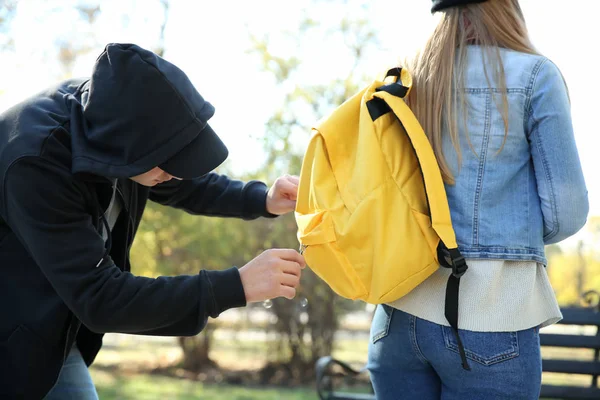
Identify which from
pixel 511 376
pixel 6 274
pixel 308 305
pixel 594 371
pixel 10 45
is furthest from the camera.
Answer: pixel 10 45

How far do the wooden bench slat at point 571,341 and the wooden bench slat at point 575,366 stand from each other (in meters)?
0.09

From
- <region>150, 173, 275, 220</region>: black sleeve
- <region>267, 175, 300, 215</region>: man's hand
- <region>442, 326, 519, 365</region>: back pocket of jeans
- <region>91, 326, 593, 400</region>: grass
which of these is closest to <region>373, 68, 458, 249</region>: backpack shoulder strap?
<region>442, 326, 519, 365</region>: back pocket of jeans

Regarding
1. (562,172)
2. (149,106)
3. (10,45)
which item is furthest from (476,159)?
(10,45)

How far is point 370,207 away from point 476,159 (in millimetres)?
317

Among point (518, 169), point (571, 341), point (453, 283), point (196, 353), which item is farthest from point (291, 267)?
point (196, 353)

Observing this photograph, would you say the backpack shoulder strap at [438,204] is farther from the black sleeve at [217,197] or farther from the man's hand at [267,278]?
the black sleeve at [217,197]

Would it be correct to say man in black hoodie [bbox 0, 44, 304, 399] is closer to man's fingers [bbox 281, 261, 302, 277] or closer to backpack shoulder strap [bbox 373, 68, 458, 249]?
man's fingers [bbox 281, 261, 302, 277]

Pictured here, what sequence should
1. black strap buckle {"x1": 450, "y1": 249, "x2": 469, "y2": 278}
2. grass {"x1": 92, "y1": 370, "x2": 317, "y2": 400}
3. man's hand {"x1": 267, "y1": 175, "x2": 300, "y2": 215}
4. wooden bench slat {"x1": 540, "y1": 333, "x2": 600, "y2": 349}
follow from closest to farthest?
black strap buckle {"x1": 450, "y1": 249, "x2": 469, "y2": 278} → man's hand {"x1": 267, "y1": 175, "x2": 300, "y2": 215} → wooden bench slat {"x1": 540, "y1": 333, "x2": 600, "y2": 349} → grass {"x1": 92, "y1": 370, "x2": 317, "y2": 400}

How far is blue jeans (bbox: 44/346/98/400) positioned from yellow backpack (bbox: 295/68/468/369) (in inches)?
32.0

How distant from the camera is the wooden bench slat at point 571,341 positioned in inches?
147

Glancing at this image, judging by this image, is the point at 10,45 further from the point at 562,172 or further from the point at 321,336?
the point at 562,172

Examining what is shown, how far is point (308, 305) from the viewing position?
6762 mm

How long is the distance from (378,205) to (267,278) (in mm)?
370

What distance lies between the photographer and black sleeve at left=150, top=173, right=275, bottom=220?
2.59m
